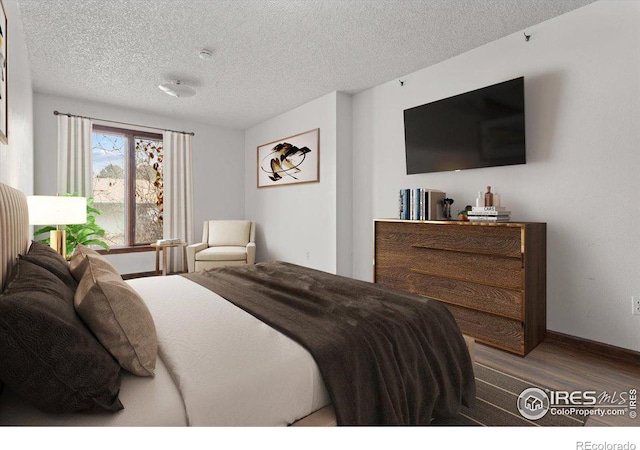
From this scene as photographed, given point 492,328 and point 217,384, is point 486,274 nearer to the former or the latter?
point 492,328

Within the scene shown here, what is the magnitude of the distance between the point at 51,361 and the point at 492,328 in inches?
103

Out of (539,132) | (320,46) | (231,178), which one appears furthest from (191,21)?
(231,178)

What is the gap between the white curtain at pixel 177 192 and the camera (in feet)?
16.6

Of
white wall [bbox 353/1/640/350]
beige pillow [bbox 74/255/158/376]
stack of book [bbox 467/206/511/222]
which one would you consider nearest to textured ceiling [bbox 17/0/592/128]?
white wall [bbox 353/1/640/350]

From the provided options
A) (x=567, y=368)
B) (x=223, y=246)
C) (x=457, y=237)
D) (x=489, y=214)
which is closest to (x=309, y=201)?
(x=223, y=246)

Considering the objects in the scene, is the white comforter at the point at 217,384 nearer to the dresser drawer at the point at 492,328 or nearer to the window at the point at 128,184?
the dresser drawer at the point at 492,328

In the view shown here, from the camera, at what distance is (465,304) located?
2666 millimetres

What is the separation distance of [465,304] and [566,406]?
0.98 meters

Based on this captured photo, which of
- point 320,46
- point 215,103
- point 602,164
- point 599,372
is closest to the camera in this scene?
point 599,372

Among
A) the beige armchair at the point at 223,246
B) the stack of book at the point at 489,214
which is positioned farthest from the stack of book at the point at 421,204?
the beige armchair at the point at 223,246

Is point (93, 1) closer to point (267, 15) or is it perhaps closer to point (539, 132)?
point (267, 15)

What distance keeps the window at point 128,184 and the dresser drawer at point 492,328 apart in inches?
175

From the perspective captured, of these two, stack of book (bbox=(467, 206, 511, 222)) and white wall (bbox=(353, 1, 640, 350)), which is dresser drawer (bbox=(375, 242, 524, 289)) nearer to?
stack of book (bbox=(467, 206, 511, 222))

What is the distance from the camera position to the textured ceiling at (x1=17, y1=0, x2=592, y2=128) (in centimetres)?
241
